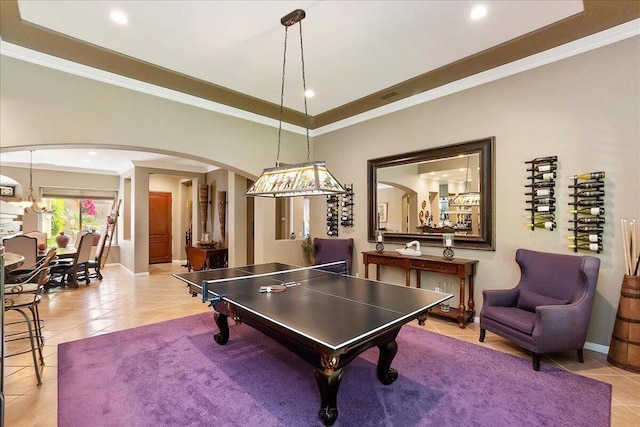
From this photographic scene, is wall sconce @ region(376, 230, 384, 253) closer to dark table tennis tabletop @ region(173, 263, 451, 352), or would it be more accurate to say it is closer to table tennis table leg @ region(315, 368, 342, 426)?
dark table tennis tabletop @ region(173, 263, 451, 352)

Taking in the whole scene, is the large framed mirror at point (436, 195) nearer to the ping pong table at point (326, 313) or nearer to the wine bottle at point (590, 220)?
the wine bottle at point (590, 220)

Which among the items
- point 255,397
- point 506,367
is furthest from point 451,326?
point 255,397

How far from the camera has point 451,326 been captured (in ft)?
13.0

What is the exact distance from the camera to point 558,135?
133 inches

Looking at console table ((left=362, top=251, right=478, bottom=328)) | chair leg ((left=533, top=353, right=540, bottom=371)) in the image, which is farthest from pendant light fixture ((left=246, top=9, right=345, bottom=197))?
chair leg ((left=533, top=353, right=540, bottom=371))

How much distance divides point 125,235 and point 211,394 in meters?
8.12

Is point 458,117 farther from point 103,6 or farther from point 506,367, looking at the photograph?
point 103,6

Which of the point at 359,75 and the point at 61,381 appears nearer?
the point at 61,381

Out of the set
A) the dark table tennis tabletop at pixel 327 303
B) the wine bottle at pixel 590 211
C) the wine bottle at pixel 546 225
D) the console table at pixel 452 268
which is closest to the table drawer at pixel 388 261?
the console table at pixel 452 268

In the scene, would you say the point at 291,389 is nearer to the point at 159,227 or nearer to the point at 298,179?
the point at 298,179

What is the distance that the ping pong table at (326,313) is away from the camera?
1.75 meters

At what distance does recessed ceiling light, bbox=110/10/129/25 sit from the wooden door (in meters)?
7.59

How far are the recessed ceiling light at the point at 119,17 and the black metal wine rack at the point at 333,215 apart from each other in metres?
3.98

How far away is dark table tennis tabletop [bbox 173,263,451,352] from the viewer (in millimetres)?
1761
